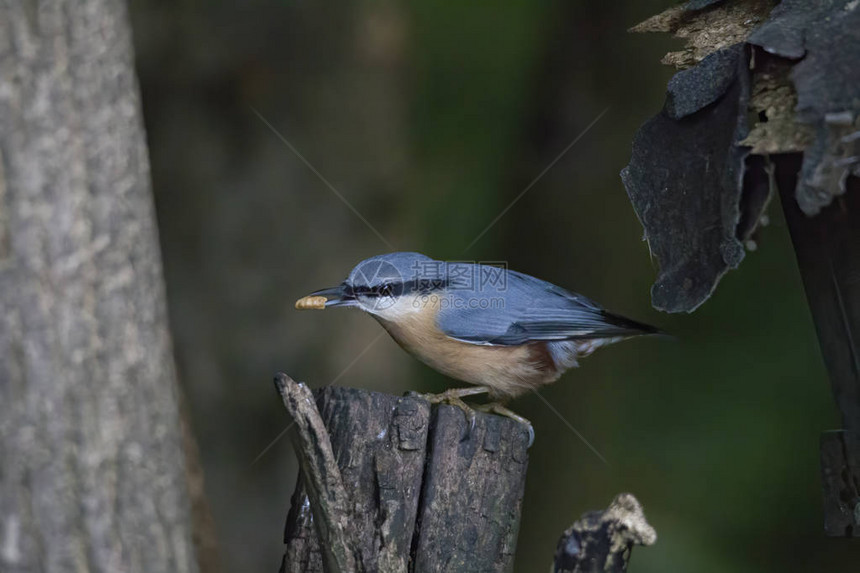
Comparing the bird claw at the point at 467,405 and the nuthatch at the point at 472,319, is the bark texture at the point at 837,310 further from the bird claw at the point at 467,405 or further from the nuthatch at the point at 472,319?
the bird claw at the point at 467,405

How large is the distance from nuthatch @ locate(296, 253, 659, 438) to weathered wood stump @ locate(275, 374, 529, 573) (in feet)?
2.50

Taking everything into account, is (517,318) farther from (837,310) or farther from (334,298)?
(837,310)

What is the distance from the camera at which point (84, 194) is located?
1895mm

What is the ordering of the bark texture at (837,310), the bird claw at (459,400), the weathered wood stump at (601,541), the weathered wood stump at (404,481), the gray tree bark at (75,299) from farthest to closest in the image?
the bark texture at (837,310) → the bird claw at (459,400) → the weathered wood stump at (404,481) → the weathered wood stump at (601,541) → the gray tree bark at (75,299)

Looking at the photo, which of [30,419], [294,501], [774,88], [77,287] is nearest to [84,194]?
[77,287]

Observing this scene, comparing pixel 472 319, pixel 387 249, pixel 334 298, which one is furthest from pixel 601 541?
pixel 387 249

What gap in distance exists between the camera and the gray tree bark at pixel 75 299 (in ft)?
6.05

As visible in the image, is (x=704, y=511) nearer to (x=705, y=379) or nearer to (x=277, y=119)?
(x=705, y=379)

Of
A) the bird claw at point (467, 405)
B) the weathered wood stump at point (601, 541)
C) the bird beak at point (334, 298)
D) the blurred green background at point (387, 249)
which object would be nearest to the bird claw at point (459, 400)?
the bird claw at point (467, 405)

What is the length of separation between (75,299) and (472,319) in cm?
210

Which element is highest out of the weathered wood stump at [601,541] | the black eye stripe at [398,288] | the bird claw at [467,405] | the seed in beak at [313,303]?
the black eye stripe at [398,288]

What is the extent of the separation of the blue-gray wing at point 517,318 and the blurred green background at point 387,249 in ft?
3.75

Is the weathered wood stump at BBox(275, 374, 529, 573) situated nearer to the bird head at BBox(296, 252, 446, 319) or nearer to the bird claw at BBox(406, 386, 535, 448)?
the bird claw at BBox(406, 386, 535, 448)

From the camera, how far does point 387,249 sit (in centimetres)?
488
